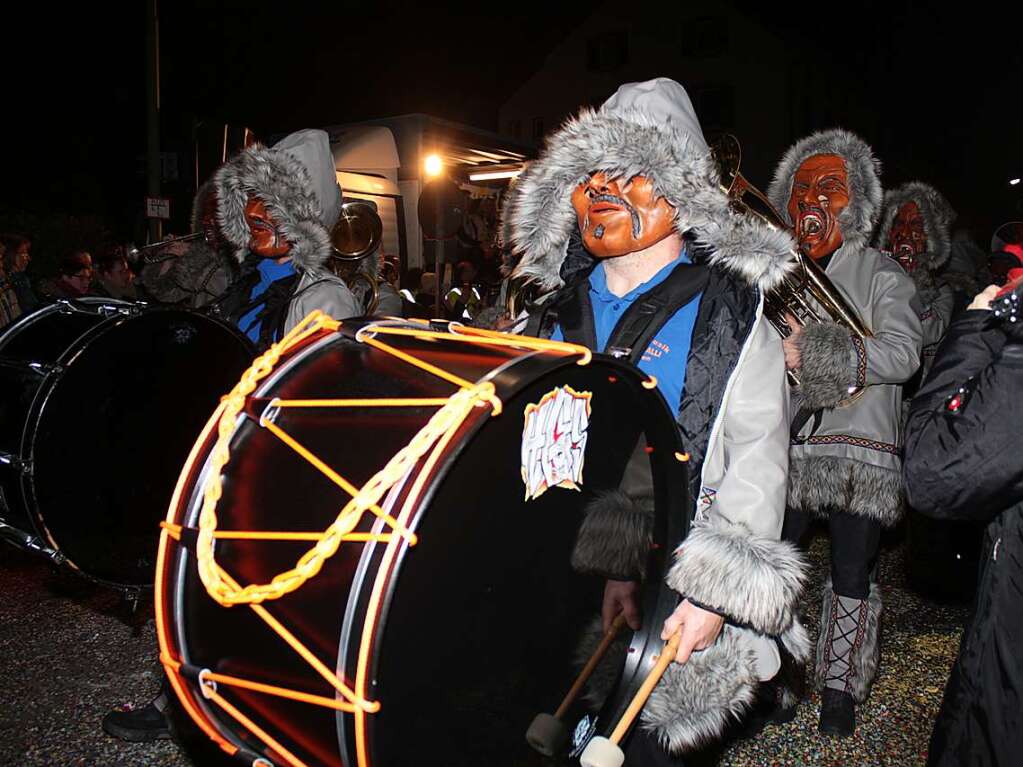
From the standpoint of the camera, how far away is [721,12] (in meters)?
26.7

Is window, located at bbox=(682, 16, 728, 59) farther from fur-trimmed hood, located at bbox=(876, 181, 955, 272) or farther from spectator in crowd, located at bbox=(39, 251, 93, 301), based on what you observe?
spectator in crowd, located at bbox=(39, 251, 93, 301)

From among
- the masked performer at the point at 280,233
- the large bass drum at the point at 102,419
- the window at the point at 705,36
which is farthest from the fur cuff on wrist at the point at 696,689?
the window at the point at 705,36

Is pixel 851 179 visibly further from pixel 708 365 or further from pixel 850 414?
pixel 708 365

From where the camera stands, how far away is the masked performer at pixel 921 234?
501cm

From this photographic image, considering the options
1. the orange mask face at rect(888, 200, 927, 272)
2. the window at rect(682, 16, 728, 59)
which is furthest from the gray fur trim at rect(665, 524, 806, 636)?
the window at rect(682, 16, 728, 59)

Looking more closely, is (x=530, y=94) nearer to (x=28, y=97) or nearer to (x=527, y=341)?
(x=28, y=97)

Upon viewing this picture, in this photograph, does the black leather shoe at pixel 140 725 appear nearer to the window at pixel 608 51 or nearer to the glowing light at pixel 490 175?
the glowing light at pixel 490 175

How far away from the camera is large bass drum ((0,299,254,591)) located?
261 cm

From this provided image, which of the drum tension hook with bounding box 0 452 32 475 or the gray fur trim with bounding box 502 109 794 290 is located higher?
the gray fur trim with bounding box 502 109 794 290

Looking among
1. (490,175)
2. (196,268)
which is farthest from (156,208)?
(490,175)

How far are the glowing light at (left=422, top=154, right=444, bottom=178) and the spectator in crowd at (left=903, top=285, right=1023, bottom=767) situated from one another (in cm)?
1016

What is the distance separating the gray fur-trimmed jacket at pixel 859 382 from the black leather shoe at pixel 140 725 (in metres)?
2.60

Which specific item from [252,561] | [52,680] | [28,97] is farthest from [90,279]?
[28,97]

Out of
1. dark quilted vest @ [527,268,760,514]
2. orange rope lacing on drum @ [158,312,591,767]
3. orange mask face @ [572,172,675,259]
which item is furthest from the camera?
orange mask face @ [572,172,675,259]
